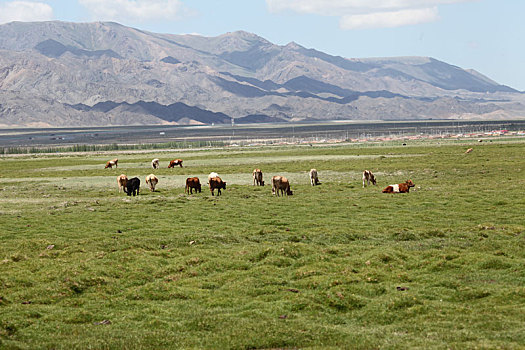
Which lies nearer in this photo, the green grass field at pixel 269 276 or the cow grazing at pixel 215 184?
the green grass field at pixel 269 276

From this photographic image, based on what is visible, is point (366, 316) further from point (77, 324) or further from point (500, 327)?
point (77, 324)

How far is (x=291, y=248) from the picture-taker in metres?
21.3

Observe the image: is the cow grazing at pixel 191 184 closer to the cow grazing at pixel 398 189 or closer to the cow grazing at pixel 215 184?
the cow grazing at pixel 215 184

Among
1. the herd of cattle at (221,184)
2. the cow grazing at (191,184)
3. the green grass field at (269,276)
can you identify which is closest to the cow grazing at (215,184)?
the herd of cattle at (221,184)

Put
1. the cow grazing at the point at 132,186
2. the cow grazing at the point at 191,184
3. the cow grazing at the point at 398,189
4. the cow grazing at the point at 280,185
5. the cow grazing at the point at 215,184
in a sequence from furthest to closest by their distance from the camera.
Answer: the cow grazing at the point at 132,186 < the cow grazing at the point at 191,184 < the cow grazing at the point at 215,184 < the cow grazing at the point at 280,185 < the cow grazing at the point at 398,189

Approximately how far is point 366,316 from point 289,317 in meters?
1.92

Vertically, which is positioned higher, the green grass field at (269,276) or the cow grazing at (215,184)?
the cow grazing at (215,184)

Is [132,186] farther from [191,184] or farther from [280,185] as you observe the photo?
[280,185]

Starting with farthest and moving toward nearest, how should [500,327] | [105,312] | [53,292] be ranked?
1. [53,292]
2. [105,312]
3. [500,327]

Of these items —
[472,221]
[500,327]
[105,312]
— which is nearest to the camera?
[500,327]

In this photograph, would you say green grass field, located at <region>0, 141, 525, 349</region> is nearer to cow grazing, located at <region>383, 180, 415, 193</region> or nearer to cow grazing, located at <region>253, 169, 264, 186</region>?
cow grazing, located at <region>383, 180, 415, 193</region>

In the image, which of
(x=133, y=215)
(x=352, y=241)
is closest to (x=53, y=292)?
(x=352, y=241)

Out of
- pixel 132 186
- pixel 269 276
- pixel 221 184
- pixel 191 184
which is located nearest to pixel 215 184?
pixel 221 184

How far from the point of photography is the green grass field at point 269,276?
13461 millimetres
